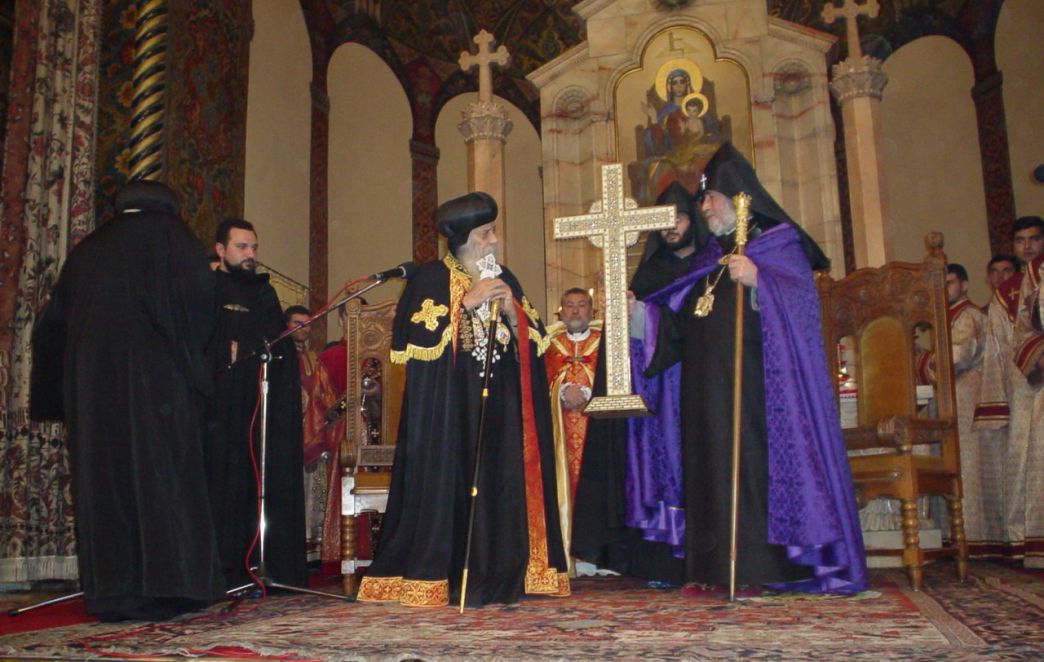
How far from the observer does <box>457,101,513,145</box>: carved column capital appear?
988 cm

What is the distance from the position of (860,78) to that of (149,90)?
6.50 metres

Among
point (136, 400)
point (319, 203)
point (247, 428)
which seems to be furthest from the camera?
point (319, 203)

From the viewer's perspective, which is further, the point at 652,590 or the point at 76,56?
the point at 76,56

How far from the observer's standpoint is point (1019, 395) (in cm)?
659

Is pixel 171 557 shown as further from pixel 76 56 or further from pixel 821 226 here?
pixel 821 226

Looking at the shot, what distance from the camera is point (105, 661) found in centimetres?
297

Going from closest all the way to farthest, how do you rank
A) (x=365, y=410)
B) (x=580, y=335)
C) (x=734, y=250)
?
(x=734, y=250) < (x=365, y=410) < (x=580, y=335)

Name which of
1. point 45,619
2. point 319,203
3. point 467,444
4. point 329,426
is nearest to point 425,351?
point 467,444

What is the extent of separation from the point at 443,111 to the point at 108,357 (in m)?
10.4

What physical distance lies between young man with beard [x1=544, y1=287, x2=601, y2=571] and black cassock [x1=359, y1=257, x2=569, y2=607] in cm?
154

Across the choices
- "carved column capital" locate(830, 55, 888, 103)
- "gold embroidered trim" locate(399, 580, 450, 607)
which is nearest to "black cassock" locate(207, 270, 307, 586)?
"gold embroidered trim" locate(399, 580, 450, 607)

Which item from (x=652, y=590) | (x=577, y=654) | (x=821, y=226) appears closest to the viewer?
(x=577, y=654)

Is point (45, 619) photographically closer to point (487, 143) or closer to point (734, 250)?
point (734, 250)

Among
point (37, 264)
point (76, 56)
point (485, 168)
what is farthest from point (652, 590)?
point (485, 168)
